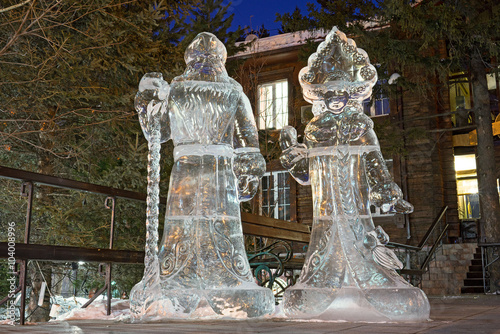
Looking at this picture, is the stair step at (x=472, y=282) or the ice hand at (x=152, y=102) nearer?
the ice hand at (x=152, y=102)

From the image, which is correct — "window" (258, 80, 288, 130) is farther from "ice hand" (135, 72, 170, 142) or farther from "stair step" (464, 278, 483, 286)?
"ice hand" (135, 72, 170, 142)

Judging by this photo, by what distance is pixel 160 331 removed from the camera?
74.7 inches

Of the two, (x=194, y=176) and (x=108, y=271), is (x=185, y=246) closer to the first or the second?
(x=194, y=176)

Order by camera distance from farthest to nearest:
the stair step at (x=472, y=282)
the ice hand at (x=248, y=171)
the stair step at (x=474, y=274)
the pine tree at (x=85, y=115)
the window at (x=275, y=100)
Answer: the window at (x=275, y=100) < the stair step at (x=474, y=274) < the stair step at (x=472, y=282) < the pine tree at (x=85, y=115) < the ice hand at (x=248, y=171)

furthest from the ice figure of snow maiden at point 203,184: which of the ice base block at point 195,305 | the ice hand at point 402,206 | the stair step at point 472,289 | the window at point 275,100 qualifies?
the window at point 275,100

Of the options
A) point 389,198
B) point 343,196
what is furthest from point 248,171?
point 389,198

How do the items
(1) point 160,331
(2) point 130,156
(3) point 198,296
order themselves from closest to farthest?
(1) point 160,331 < (3) point 198,296 < (2) point 130,156

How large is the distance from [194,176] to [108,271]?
4.88ft

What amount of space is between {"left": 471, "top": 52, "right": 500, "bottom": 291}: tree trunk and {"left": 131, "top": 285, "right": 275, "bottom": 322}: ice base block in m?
8.89

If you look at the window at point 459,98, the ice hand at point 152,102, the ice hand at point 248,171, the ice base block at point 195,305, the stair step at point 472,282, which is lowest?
the stair step at point 472,282

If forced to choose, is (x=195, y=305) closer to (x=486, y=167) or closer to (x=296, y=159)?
(x=296, y=159)

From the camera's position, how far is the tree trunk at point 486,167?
10.3 metres

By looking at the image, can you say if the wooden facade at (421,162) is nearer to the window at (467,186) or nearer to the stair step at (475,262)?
the window at (467,186)

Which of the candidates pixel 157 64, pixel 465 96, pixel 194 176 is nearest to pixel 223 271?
pixel 194 176
